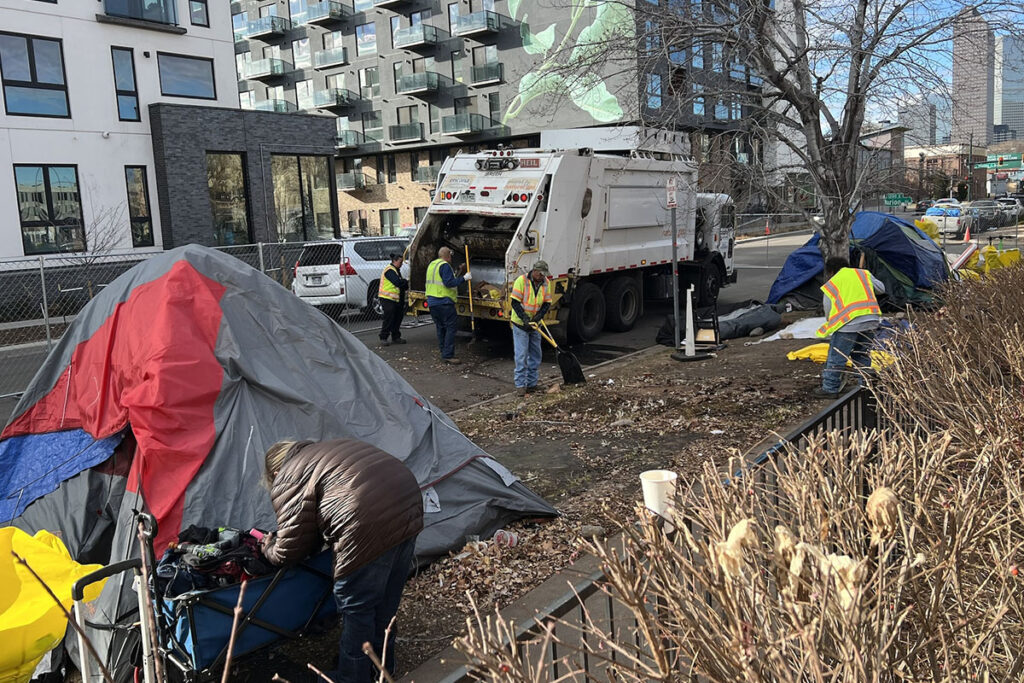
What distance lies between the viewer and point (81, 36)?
21.9m

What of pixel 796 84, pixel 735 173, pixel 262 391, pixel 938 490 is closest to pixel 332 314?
pixel 735 173

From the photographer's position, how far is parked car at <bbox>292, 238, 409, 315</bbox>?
15.5 meters

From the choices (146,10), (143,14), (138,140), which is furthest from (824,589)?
(146,10)

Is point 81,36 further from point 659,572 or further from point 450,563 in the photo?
point 659,572

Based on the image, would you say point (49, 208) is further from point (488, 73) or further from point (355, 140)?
point (355, 140)


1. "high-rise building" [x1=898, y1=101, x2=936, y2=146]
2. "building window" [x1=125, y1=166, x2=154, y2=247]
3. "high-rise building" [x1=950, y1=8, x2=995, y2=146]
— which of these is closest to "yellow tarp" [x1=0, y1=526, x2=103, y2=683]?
"high-rise building" [x1=950, y1=8, x2=995, y2=146]

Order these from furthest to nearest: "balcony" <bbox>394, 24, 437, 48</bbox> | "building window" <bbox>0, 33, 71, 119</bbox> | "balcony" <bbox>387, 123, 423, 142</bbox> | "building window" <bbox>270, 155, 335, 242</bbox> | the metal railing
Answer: "balcony" <bbox>387, 123, 423, 142</bbox>
"balcony" <bbox>394, 24, 437, 48</bbox>
"building window" <bbox>270, 155, 335, 242</bbox>
"building window" <bbox>0, 33, 71, 119</bbox>
the metal railing

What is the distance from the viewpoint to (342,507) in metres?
3.74

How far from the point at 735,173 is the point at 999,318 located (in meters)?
8.15

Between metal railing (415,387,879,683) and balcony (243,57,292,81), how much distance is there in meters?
52.5

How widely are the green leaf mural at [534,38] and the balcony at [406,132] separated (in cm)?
844

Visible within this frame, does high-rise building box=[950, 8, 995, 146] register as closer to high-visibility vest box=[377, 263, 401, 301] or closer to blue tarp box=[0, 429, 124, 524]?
high-visibility vest box=[377, 263, 401, 301]

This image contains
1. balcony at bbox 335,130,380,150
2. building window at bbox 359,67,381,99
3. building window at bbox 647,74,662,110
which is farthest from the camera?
balcony at bbox 335,130,380,150

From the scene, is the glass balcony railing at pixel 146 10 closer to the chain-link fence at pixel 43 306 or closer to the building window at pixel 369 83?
the chain-link fence at pixel 43 306
